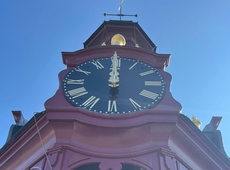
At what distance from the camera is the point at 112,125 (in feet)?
18.5

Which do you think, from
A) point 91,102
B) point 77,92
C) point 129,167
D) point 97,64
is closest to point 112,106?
point 91,102

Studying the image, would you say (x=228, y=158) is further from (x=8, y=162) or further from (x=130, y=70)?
(x=8, y=162)

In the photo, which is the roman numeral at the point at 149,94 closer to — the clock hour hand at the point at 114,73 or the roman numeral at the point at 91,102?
the clock hour hand at the point at 114,73

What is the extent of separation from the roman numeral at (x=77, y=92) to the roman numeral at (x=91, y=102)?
0.69ft

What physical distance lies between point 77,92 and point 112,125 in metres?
1.11

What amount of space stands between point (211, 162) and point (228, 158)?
0.46 meters

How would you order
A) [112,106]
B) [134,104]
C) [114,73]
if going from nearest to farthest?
[112,106] → [134,104] → [114,73]

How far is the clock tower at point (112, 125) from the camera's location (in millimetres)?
5543

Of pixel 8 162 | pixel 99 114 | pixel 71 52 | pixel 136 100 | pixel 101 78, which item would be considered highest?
pixel 71 52

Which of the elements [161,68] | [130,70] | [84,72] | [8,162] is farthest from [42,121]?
[161,68]

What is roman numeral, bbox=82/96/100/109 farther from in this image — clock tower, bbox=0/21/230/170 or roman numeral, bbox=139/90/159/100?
roman numeral, bbox=139/90/159/100

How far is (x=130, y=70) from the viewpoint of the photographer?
7.14 meters

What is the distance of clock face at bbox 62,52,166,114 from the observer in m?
6.16

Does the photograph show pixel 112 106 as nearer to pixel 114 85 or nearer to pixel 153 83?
pixel 114 85
